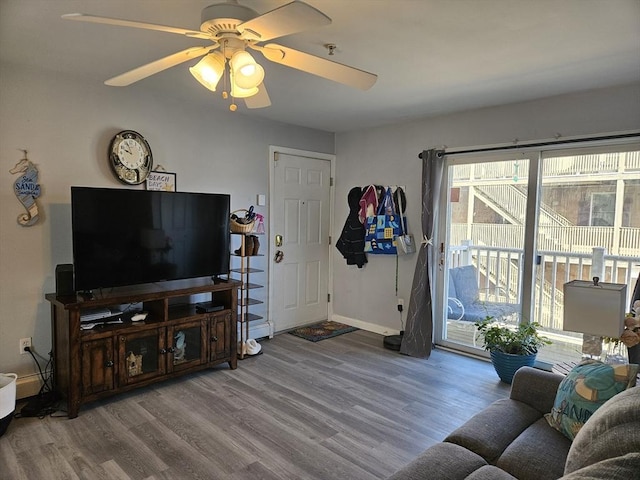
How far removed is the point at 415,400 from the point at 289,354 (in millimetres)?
1406

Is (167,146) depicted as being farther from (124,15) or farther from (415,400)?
(415,400)

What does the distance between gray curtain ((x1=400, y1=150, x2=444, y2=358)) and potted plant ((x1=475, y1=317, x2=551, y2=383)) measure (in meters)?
0.69

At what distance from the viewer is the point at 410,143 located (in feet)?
14.8

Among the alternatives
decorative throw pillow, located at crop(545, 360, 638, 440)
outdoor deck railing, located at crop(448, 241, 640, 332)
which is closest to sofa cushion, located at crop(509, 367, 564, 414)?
decorative throw pillow, located at crop(545, 360, 638, 440)

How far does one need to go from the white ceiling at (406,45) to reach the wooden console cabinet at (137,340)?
164 centimetres

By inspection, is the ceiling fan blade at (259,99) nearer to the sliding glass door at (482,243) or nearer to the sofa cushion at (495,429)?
the sofa cushion at (495,429)

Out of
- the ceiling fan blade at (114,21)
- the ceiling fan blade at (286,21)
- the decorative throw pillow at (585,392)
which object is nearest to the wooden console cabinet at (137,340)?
the ceiling fan blade at (114,21)

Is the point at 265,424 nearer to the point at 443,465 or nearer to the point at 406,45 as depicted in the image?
the point at 443,465

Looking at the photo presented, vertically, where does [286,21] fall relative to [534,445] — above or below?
above

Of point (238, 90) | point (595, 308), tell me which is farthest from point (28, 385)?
point (595, 308)

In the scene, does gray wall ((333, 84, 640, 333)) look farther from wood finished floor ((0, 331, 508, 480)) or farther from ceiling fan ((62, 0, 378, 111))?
ceiling fan ((62, 0, 378, 111))

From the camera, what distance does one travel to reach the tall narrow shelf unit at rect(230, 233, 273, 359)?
404 centimetres

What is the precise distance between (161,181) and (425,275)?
2.67 metres

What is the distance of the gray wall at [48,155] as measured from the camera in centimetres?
296
